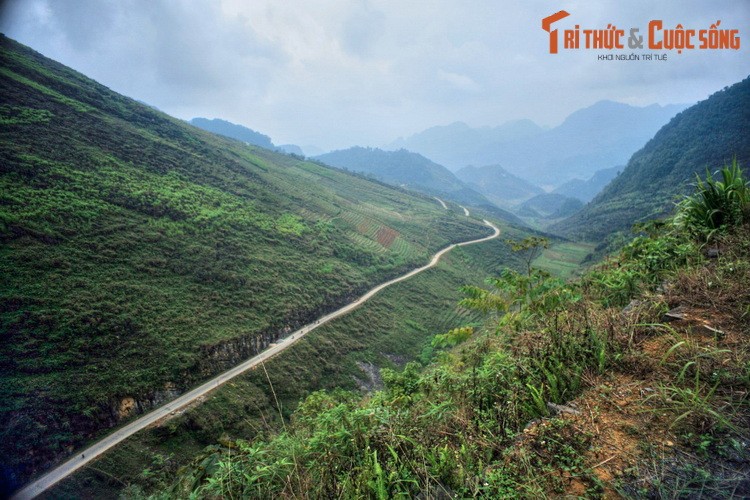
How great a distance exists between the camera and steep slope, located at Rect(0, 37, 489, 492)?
68.7 ft

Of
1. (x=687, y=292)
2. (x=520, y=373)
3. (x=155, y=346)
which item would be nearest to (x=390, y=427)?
(x=520, y=373)

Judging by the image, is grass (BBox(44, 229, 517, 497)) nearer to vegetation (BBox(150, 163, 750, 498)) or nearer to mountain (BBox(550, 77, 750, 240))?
vegetation (BBox(150, 163, 750, 498))

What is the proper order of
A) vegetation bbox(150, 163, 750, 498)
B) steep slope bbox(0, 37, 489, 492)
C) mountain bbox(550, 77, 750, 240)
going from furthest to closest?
mountain bbox(550, 77, 750, 240) < steep slope bbox(0, 37, 489, 492) < vegetation bbox(150, 163, 750, 498)

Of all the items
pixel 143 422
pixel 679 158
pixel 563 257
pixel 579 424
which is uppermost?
pixel 679 158

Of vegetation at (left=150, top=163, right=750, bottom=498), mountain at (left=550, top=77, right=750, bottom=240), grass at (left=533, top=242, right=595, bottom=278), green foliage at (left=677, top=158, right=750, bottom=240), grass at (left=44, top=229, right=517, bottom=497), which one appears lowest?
grass at (left=44, top=229, right=517, bottom=497)

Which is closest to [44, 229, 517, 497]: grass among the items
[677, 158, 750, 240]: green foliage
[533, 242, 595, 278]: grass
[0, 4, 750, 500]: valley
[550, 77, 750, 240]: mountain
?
[0, 4, 750, 500]: valley

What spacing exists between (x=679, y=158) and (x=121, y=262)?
522 ft

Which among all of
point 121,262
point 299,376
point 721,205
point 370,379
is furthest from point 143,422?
point 721,205

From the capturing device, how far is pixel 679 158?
11025 cm

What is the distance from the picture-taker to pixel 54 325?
75.5 ft

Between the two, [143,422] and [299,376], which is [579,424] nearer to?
[143,422]

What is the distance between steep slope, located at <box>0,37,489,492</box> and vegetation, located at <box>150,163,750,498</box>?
24.4 meters

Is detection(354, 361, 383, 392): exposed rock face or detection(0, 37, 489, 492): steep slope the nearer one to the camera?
detection(0, 37, 489, 492): steep slope

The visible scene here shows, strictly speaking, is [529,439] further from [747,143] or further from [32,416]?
[747,143]
